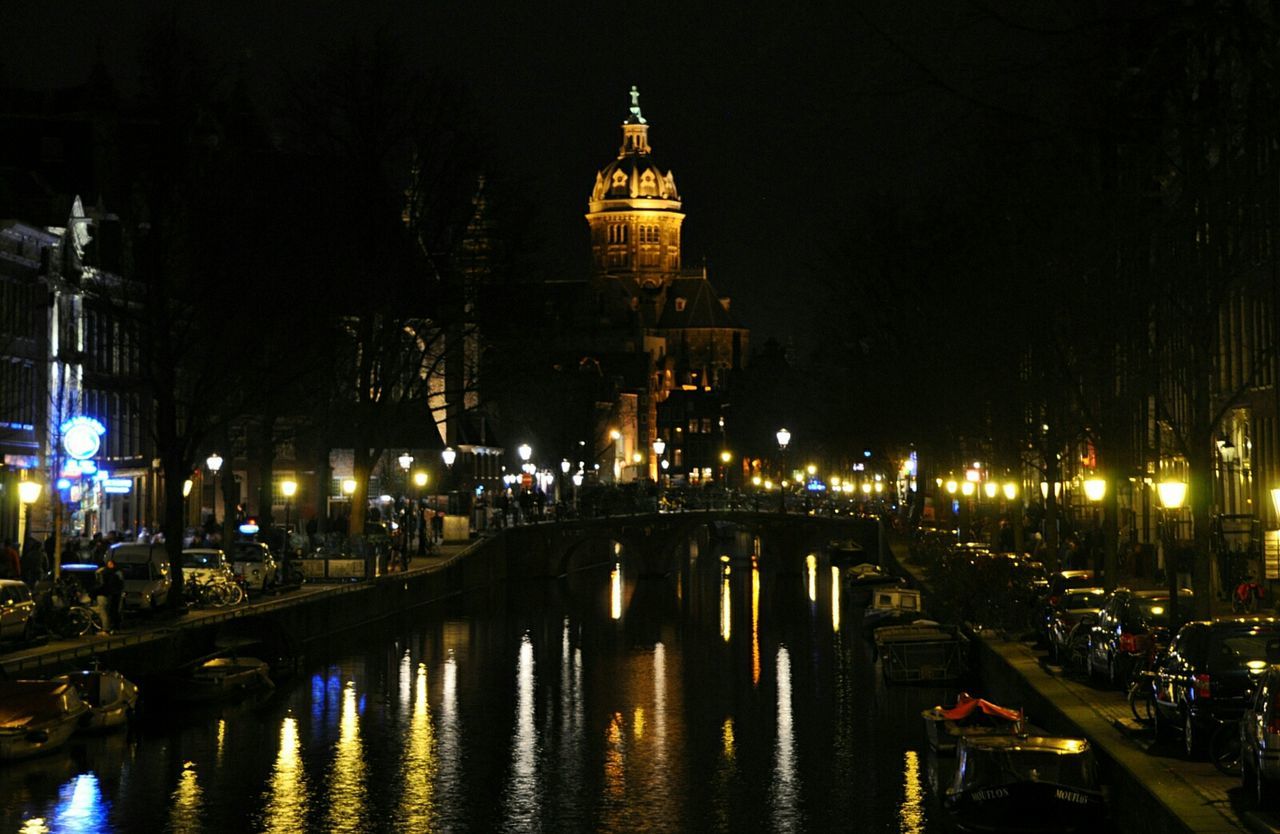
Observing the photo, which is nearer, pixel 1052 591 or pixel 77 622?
pixel 77 622

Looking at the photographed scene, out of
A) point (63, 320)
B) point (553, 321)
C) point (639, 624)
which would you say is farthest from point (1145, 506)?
point (63, 320)

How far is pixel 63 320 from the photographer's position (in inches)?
2660

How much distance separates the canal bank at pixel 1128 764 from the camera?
2128cm

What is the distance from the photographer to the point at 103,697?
3800cm

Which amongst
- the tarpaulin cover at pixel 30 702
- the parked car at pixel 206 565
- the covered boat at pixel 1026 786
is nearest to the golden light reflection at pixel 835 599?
the parked car at pixel 206 565

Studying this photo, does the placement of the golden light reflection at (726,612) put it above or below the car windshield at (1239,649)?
below

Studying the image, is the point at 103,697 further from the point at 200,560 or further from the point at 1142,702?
the point at 1142,702

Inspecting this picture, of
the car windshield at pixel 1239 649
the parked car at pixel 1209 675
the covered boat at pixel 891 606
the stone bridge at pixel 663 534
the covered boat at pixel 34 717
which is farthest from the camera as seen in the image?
the stone bridge at pixel 663 534

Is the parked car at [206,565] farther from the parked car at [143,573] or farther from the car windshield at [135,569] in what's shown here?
the car windshield at [135,569]

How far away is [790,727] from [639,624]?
102 feet

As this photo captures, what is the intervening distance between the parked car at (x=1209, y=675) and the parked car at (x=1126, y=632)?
17.2 ft

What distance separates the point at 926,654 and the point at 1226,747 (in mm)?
24448

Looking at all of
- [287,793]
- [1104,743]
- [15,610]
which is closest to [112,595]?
[15,610]

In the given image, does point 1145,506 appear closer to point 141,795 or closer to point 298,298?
point 298,298
